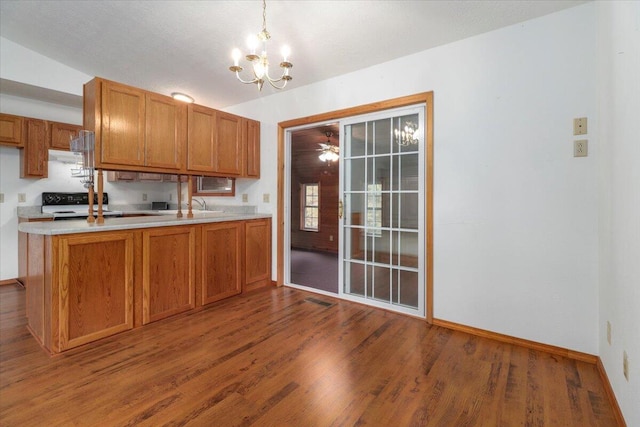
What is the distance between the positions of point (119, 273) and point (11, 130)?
2928 mm

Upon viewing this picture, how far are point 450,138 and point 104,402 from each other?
2996 millimetres

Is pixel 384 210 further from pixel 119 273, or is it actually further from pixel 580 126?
pixel 119 273

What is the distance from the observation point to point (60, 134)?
4.00 metres

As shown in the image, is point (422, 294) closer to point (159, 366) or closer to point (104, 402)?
point (159, 366)

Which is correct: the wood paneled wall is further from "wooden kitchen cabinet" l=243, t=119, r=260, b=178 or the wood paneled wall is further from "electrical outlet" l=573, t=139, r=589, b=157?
"electrical outlet" l=573, t=139, r=589, b=157

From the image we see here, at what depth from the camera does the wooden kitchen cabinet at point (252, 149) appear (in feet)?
12.3

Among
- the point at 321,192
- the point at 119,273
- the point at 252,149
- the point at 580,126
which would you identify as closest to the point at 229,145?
the point at 252,149

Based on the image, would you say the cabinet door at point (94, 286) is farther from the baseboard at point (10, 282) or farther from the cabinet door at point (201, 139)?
the baseboard at point (10, 282)

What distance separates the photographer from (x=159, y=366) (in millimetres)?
1938

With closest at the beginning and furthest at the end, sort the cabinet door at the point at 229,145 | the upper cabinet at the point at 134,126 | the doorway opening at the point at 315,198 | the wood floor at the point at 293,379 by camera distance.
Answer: the wood floor at the point at 293,379 < the upper cabinet at the point at 134,126 < the cabinet door at the point at 229,145 < the doorway opening at the point at 315,198

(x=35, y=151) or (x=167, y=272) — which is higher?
(x=35, y=151)

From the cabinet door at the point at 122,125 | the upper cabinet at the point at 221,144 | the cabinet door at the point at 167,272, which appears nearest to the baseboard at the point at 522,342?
the cabinet door at the point at 167,272

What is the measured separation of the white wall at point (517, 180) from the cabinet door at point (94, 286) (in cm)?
266

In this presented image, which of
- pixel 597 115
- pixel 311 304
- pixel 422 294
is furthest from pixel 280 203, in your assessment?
pixel 597 115
